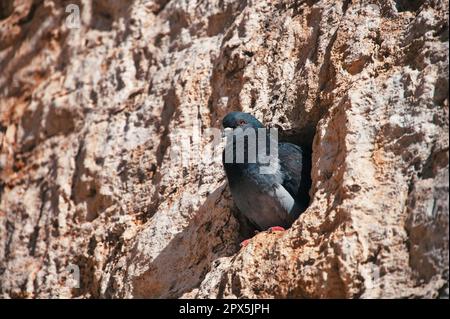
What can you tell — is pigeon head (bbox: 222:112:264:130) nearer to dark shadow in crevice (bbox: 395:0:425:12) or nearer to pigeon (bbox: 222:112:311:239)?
pigeon (bbox: 222:112:311:239)

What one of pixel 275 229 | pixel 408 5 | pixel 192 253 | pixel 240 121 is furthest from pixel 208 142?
pixel 408 5

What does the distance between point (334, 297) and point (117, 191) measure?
121 inches

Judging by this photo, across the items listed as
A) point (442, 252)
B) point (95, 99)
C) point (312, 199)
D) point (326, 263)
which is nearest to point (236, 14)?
point (95, 99)

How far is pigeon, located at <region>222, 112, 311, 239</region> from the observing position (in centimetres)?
633

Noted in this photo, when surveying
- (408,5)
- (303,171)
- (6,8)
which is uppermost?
(6,8)

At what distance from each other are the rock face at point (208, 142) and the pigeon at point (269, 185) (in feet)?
1.01

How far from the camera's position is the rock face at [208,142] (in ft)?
17.1

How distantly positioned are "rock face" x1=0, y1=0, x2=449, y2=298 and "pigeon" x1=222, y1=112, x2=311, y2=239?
309 millimetres

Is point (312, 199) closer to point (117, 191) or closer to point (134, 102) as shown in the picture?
point (117, 191)

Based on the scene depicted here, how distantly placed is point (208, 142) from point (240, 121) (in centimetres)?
72

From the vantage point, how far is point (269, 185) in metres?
6.35

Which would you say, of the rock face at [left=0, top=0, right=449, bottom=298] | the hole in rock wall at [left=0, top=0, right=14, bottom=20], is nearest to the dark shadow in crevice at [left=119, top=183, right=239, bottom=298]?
the rock face at [left=0, top=0, right=449, bottom=298]

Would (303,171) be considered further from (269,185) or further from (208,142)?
(208,142)

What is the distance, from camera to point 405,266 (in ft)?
16.1
